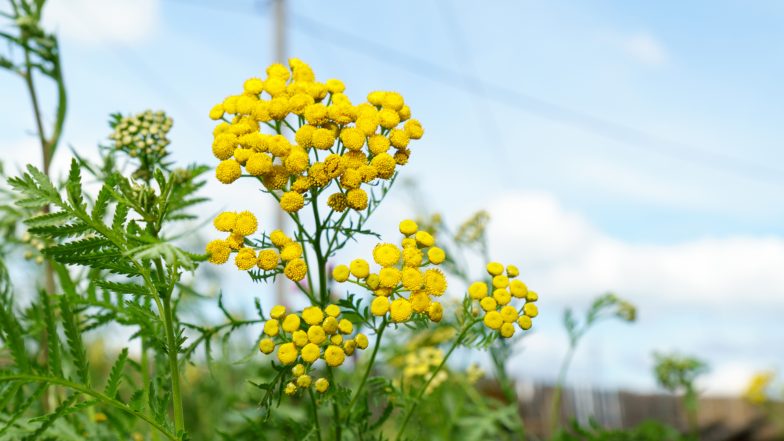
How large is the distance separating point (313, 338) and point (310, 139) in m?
0.40

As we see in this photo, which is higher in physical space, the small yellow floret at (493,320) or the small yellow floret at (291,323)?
the small yellow floret at (493,320)

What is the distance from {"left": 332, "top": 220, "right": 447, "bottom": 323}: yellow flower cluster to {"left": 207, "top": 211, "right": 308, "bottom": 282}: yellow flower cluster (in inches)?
4.8

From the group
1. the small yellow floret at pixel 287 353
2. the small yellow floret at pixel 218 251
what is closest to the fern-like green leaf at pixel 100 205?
the small yellow floret at pixel 218 251

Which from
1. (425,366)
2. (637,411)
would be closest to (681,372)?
(425,366)

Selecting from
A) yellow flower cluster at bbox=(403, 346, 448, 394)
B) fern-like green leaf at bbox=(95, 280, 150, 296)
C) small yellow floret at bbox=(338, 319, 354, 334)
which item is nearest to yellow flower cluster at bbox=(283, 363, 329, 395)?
small yellow floret at bbox=(338, 319, 354, 334)

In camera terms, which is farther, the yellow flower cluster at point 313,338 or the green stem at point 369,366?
the green stem at point 369,366

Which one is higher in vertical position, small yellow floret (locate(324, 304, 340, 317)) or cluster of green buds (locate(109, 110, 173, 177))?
cluster of green buds (locate(109, 110, 173, 177))

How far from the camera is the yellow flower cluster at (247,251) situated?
4.95 feet

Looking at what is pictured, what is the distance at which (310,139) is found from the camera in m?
1.61

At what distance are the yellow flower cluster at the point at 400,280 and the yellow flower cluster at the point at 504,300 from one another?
155mm

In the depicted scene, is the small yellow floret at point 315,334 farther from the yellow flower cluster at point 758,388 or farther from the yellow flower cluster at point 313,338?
the yellow flower cluster at point 758,388

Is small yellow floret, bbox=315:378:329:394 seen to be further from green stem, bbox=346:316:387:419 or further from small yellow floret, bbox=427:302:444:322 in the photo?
small yellow floret, bbox=427:302:444:322

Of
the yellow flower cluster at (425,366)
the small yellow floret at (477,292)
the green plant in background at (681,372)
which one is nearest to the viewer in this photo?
the small yellow floret at (477,292)

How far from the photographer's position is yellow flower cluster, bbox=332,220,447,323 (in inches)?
61.0
